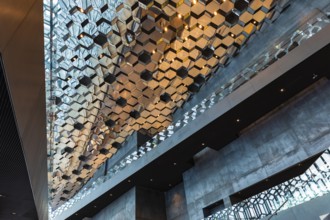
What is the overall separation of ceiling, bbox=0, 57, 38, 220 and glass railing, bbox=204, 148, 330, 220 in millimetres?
6161

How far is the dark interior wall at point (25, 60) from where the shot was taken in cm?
316

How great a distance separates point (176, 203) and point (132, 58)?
7.29m

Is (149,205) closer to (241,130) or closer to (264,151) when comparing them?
(241,130)

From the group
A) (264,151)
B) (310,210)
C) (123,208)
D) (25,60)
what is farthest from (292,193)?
(123,208)

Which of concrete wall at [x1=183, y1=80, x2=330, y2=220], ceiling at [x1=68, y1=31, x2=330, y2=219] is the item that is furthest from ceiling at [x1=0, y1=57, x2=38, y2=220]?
concrete wall at [x1=183, y1=80, x2=330, y2=220]

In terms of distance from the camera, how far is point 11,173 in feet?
20.7

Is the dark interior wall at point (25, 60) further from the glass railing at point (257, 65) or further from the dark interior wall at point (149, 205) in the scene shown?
the dark interior wall at point (149, 205)

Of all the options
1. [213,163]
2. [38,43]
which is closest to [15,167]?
[38,43]

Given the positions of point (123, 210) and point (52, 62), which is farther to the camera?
point (123, 210)

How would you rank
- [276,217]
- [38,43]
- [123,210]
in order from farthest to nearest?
[123,210]
[276,217]
[38,43]

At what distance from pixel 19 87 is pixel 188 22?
6390 mm

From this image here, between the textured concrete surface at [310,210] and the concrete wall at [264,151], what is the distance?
2.17 m

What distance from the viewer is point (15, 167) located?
19.6 feet

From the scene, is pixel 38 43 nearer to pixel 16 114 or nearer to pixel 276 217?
pixel 16 114
